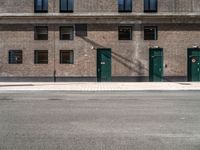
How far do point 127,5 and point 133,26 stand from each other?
183cm

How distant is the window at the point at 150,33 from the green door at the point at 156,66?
46.8 inches

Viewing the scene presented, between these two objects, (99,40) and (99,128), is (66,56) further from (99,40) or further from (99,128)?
(99,128)

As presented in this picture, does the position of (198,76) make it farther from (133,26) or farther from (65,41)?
(65,41)

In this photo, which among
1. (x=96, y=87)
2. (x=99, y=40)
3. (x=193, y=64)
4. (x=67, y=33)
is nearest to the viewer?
(x=96, y=87)

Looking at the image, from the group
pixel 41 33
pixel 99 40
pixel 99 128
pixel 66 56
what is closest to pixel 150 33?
pixel 99 40

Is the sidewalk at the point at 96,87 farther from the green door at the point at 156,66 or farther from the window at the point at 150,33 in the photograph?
the window at the point at 150,33

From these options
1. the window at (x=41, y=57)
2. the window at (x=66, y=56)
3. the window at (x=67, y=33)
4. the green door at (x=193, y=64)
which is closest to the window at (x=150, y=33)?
the green door at (x=193, y=64)

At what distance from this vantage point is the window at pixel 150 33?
1409 inches

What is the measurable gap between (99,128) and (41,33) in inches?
1010

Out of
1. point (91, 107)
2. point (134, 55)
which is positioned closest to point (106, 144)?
point (91, 107)

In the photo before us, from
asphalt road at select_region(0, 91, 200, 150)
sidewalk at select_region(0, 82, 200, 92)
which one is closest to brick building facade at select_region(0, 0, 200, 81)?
sidewalk at select_region(0, 82, 200, 92)

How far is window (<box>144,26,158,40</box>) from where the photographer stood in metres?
35.8

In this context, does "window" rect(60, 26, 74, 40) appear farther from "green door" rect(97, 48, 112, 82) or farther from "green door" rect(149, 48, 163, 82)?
"green door" rect(149, 48, 163, 82)

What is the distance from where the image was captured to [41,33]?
117 feet
